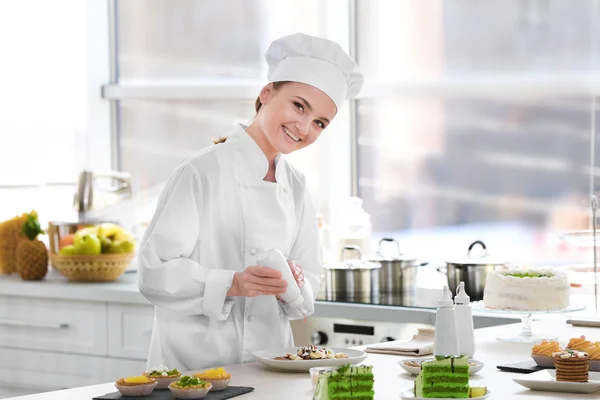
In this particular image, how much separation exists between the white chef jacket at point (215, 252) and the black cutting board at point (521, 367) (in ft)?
1.67

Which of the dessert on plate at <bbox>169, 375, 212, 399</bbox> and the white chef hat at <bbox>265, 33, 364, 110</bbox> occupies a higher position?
the white chef hat at <bbox>265, 33, 364, 110</bbox>

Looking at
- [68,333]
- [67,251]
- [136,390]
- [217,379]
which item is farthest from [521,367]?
[67,251]

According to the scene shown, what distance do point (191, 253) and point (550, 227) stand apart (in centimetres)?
186

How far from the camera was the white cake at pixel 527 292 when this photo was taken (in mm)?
2789

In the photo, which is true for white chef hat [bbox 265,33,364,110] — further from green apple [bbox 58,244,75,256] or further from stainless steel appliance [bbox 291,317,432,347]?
green apple [bbox 58,244,75,256]

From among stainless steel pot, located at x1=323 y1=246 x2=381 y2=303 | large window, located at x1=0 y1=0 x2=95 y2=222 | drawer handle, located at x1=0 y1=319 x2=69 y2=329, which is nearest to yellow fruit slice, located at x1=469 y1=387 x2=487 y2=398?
stainless steel pot, located at x1=323 y1=246 x2=381 y2=303

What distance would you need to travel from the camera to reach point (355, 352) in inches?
94.1

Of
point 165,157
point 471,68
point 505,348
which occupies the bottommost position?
point 505,348

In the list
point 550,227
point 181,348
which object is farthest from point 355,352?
point 550,227

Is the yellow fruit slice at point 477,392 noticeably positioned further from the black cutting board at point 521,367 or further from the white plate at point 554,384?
the black cutting board at point 521,367

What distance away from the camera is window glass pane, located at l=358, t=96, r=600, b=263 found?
3914 millimetres

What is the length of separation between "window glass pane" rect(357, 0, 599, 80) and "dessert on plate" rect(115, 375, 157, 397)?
2430 millimetres

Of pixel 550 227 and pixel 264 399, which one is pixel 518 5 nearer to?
pixel 550 227

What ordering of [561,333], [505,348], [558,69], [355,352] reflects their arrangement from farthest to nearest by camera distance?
[558,69]
[561,333]
[505,348]
[355,352]
